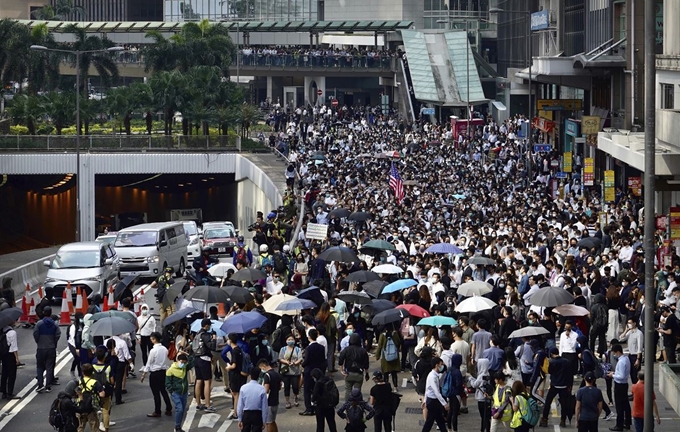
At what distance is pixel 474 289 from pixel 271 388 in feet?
20.6

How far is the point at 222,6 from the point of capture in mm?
129000

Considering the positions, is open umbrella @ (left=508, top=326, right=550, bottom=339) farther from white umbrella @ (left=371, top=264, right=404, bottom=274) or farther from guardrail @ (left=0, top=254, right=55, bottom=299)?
guardrail @ (left=0, top=254, right=55, bottom=299)

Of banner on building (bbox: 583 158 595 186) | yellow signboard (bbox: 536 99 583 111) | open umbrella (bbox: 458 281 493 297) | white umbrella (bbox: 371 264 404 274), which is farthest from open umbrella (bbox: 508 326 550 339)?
yellow signboard (bbox: 536 99 583 111)

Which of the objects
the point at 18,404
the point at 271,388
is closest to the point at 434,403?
the point at 271,388

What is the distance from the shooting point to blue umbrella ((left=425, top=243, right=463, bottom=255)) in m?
29.4

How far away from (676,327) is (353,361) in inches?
241

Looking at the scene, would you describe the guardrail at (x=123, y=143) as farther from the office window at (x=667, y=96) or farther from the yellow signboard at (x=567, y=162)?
the office window at (x=667, y=96)

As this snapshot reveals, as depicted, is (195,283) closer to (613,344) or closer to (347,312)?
(347,312)

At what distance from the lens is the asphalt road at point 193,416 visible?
2000 cm

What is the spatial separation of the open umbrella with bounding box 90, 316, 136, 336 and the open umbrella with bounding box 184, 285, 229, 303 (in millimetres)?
2349

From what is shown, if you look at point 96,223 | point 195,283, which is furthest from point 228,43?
point 195,283

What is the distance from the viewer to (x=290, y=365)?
68.1ft

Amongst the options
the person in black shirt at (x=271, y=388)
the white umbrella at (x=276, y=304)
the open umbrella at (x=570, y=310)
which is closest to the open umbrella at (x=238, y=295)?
the white umbrella at (x=276, y=304)

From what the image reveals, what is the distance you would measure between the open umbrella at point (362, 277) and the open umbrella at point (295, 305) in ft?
10.7
